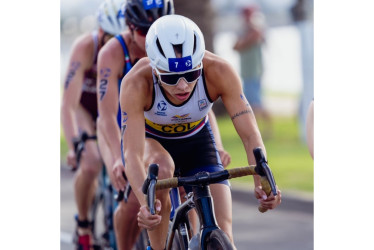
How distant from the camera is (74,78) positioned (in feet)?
24.5

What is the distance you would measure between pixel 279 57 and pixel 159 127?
5.14 m

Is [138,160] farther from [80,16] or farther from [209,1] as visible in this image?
[209,1]

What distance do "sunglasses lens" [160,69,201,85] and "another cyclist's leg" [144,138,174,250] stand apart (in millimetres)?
521

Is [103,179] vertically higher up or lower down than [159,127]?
lower down

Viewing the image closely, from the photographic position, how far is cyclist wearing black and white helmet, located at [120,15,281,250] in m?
5.16

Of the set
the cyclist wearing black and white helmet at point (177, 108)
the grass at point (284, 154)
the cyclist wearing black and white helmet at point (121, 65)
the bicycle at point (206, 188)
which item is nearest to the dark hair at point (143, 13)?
the cyclist wearing black and white helmet at point (121, 65)

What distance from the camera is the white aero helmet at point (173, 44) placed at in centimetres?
512

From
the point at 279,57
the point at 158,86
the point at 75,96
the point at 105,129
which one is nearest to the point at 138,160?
the point at 158,86

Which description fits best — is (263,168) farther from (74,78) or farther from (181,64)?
(74,78)

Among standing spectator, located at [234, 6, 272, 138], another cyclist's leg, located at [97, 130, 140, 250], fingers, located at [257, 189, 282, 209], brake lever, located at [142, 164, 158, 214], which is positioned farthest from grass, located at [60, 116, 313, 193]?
brake lever, located at [142, 164, 158, 214]

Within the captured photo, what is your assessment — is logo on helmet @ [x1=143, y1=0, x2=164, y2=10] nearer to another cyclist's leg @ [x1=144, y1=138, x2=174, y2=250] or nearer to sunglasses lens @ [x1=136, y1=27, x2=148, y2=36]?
sunglasses lens @ [x1=136, y1=27, x2=148, y2=36]

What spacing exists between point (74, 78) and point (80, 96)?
0.28m

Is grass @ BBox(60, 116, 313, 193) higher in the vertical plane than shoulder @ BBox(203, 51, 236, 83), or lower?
lower
